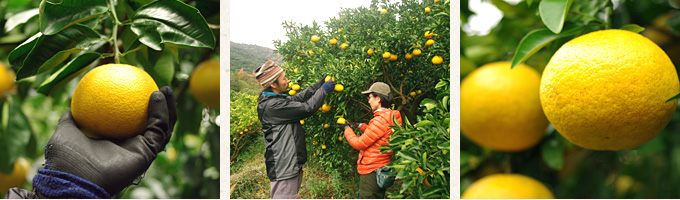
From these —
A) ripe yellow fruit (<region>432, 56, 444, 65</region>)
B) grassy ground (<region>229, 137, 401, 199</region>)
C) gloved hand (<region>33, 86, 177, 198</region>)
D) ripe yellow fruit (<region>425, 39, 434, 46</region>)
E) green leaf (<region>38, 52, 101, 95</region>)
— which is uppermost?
green leaf (<region>38, 52, 101, 95</region>)

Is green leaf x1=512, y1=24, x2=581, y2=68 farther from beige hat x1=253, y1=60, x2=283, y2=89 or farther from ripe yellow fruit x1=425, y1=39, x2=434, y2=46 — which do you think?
beige hat x1=253, y1=60, x2=283, y2=89

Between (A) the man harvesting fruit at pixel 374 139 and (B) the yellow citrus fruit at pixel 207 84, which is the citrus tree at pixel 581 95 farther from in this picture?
(B) the yellow citrus fruit at pixel 207 84

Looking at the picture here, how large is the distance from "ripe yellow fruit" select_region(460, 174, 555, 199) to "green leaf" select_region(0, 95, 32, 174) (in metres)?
1.46

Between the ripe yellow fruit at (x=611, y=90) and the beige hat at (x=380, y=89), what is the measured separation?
0.48 meters

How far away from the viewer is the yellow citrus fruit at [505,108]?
766mm

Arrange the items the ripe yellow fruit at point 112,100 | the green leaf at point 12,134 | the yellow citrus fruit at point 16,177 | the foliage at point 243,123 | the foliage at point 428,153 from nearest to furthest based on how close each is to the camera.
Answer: the ripe yellow fruit at point 112,100
the foliage at point 428,153
the foliage at point 243,123
the green leaf at point 12,134
the yellow citrus fruit at point 16,177

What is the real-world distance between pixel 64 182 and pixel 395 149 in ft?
2.90

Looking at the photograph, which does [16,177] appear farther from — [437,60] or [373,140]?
[437,60]

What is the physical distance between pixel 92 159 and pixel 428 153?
0.91m

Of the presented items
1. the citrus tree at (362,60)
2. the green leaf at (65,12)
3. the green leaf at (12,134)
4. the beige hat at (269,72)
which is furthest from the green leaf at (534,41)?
the green leaf at (12,134)

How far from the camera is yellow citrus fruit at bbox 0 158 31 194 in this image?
4.92 ft

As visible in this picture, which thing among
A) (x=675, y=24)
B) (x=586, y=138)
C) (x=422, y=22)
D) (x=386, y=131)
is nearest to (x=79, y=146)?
(x=386, y=131)

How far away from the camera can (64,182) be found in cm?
97

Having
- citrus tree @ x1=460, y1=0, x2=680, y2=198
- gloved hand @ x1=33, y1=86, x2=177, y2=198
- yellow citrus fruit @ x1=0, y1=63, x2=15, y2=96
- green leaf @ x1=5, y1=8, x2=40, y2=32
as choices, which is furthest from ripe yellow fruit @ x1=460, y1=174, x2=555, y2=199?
yellow citrus fruit @ x1=0, y1=63, x2=15, y2=96
